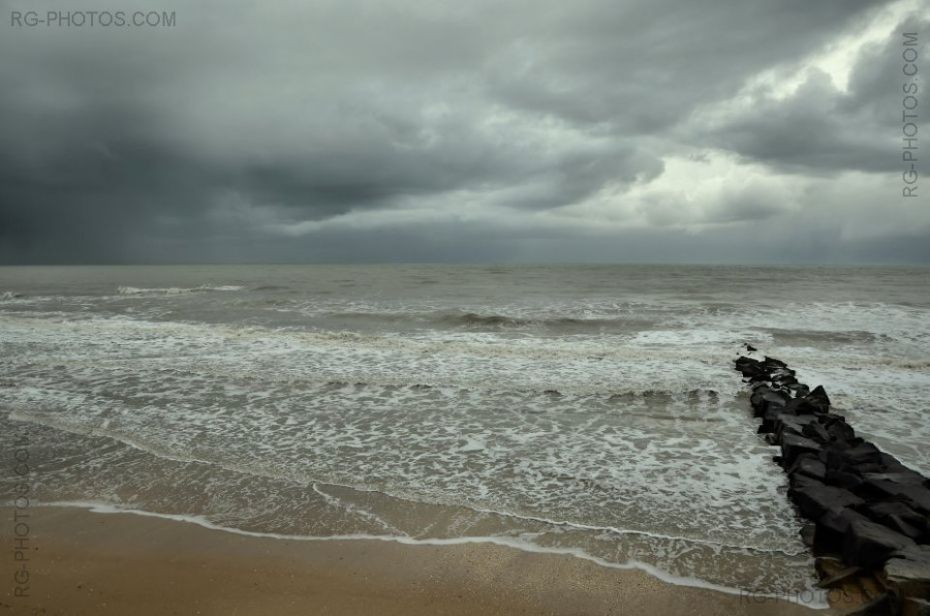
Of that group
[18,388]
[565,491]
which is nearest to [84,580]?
[565,491]

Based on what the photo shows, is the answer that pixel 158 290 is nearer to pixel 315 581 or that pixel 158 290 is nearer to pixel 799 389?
pixel 315 581

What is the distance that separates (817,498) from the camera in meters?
5.58

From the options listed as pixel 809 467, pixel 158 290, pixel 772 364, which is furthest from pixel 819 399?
pixel 158 290

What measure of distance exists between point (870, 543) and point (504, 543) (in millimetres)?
3369

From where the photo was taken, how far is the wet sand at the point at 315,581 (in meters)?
4.26

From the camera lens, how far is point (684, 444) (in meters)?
8.30

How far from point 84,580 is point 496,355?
12322 mm

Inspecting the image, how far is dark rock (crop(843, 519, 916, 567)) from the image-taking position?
14.4 ft

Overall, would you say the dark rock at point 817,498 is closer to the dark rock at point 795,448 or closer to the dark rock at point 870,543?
the dark rock at point 870,543

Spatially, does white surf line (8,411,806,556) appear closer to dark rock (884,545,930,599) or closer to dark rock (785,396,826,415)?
dark rock (884,545,930,599)

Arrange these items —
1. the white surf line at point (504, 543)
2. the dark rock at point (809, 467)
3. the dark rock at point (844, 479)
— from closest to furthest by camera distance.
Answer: the white surf line at point (504, 543) < the dark rock at point (844, 479) < the dark rock at point (809, 467)

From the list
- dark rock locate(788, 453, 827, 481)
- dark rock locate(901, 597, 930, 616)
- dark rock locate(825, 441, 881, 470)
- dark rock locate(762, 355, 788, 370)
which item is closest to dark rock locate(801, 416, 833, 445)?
dark rock locate(825, 441, 881, 470)

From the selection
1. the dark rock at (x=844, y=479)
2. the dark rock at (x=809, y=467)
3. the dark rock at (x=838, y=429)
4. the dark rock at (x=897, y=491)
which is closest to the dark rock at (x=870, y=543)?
the dark rock at (x=897, y=491)

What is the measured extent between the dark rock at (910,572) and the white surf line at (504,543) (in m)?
0.57
